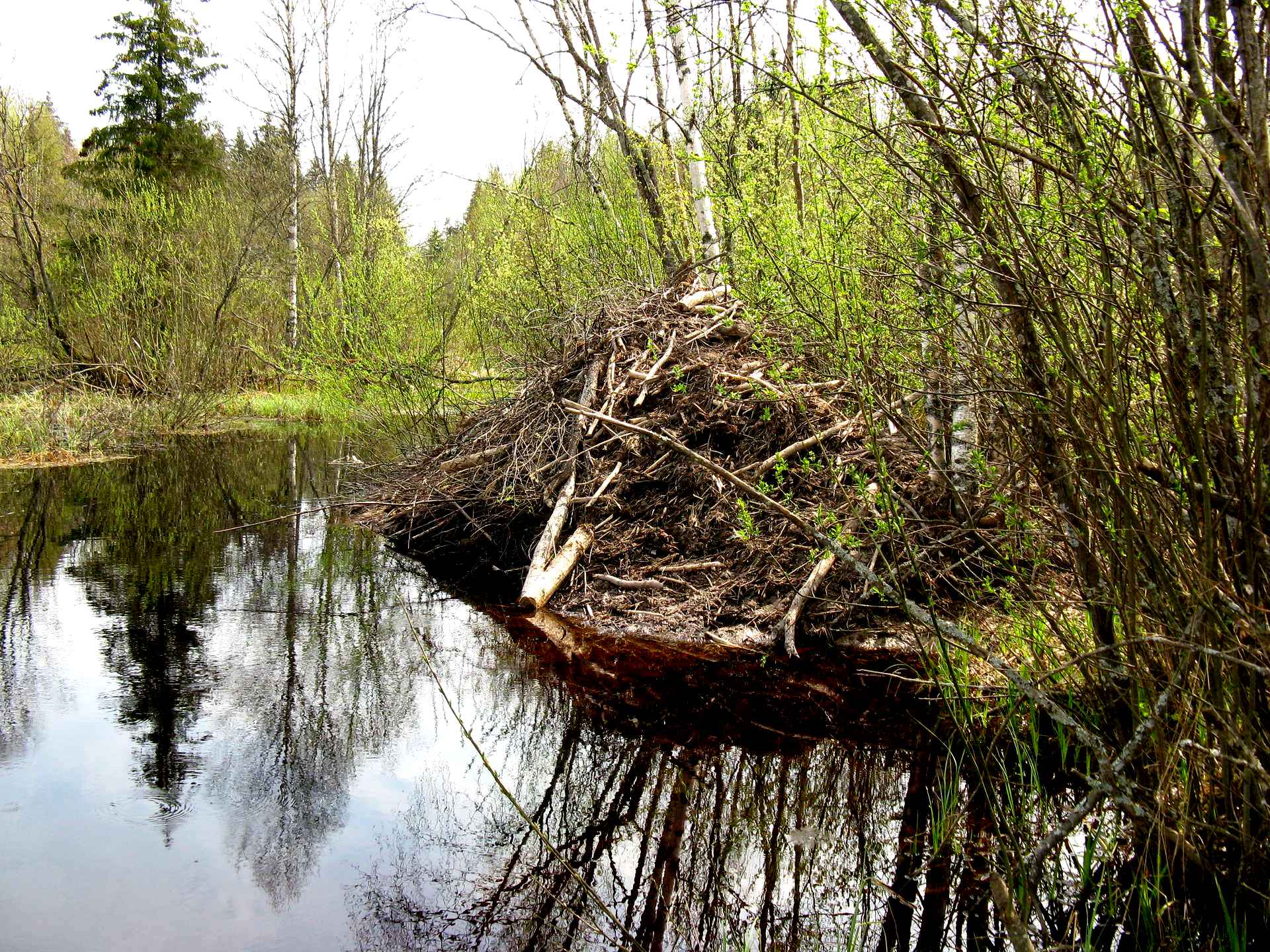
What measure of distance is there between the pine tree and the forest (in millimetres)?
15409

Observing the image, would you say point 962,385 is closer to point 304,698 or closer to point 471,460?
point 304,698

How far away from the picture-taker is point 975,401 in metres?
3.60

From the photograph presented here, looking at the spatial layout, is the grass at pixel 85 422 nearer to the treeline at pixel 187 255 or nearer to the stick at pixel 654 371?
the treeline at pixel 187 255

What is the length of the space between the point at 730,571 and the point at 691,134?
14.9 feet

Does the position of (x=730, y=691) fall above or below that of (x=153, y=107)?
below

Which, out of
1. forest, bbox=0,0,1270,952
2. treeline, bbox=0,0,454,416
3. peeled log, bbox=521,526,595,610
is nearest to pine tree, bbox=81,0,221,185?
treeline, bbox=0,0,454,416

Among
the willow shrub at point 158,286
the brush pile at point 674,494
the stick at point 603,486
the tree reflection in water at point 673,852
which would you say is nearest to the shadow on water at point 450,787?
the tree reflection in water at point 673,852

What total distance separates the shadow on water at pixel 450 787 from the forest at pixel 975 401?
0.29 metres

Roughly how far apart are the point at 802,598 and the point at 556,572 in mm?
1886

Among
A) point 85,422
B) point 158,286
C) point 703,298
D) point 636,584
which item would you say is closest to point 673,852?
point 636,584

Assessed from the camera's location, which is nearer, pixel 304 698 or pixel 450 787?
pixel 450 787

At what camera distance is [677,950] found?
280cm

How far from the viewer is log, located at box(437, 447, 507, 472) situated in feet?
27.3

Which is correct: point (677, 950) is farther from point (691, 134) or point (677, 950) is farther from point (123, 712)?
point (691, 134)
